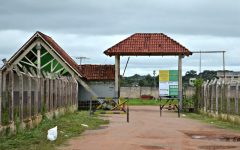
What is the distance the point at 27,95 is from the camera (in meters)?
19.8

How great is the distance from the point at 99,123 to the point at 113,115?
305 inches

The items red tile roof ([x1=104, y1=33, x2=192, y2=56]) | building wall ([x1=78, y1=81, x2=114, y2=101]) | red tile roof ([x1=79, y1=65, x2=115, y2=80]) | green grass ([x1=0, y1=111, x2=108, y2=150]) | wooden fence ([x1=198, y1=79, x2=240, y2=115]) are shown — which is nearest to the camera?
green grass ([x1=0, y1=111, x2=108, y2=150])

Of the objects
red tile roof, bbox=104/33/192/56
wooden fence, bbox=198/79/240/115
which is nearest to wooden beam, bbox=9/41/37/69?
red tile roof, bbox=104/33/192/56

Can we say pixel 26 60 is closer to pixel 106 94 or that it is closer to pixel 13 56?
pixel 13 56

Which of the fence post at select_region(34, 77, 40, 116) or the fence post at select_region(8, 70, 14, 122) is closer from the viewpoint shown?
the fence post at select_region(8, 70, 14, 122)

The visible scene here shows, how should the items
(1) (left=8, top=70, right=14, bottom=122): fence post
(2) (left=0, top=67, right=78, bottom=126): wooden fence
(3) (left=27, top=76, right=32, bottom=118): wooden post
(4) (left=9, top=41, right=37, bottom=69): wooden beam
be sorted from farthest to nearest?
(4) (left=9, top=41, right=37, bottom=69): wooden beam < (3) (left=27, top=76, right=32, bottom=118): wooden post < (1) (left=8, top=70, right=14, bottom=122): fence post < (2) (left=0, top=67, right=78, bottom=126): wooden fence

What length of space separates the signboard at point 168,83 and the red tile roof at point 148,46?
1647 millimetres

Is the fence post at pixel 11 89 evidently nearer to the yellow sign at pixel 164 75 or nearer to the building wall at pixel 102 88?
the yellow sign at pixel 164 75

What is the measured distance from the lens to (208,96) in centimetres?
3406

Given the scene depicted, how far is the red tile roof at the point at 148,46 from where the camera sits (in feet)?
133

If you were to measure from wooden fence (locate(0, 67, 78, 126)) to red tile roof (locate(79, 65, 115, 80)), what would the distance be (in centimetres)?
1124

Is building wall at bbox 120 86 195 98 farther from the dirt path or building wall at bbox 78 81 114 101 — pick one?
the dirt path

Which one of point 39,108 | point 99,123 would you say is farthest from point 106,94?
point 39,108

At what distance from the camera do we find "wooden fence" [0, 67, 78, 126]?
16.1 metres
